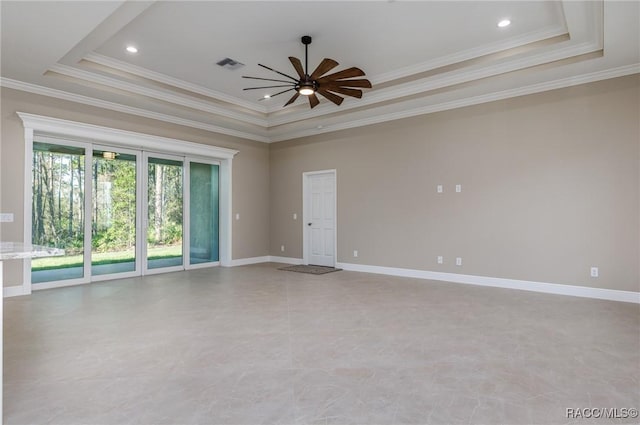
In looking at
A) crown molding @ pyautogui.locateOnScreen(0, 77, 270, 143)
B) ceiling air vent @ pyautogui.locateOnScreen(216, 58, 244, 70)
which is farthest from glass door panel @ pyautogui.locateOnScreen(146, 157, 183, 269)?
ceiling air vent @ pyautogui.locateOnScreen(216, 58, 244, 70)

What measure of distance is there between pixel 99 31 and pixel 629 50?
596 cm

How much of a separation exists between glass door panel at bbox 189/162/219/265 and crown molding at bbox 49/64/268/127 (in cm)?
129

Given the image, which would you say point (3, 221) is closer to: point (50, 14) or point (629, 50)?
point (50, 14)

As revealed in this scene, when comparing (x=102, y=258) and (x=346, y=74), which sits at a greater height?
(x=346, y=74)

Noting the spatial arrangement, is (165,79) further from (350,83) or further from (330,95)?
(350,83)

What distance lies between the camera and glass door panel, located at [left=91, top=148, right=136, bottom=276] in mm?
6082

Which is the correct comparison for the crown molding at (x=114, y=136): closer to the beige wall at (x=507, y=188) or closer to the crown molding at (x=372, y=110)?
the crown molding at (x=372, y=110)

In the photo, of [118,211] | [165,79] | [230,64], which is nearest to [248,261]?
[118,211]

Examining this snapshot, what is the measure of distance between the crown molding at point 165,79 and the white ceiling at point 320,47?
0.02 metres

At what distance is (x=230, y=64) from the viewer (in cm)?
536

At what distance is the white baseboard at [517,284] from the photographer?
4.74 m

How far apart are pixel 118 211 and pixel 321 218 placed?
3923mm

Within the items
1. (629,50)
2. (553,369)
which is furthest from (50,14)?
(629,50)

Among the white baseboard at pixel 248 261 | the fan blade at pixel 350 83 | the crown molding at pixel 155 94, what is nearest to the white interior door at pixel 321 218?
the white baseboard at pixel 248 261
